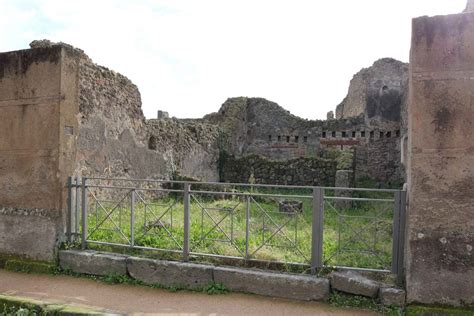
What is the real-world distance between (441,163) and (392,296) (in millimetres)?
1472

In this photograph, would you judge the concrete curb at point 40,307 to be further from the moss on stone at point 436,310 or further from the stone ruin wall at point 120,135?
the stone ruin wall at point 120,135

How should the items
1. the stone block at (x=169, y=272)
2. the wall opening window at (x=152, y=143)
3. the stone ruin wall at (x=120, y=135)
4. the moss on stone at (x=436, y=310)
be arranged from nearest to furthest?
the moss on stone at (x=436, y=310) < the stone block at (x=169, y=272) < the stone ruin wall at (x=120, y=135) < the wall opening window at (x=152, y=143)

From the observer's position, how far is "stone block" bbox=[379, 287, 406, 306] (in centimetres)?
384

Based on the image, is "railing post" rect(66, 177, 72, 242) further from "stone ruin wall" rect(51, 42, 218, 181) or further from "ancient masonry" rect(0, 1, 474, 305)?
"stone ruin wall" rect(51, 42, 218, 181)

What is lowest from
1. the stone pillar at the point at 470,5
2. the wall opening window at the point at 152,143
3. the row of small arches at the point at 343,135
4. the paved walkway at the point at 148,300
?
the paved walkway at the point at 148,300

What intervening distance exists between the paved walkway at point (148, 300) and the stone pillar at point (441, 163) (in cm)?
85

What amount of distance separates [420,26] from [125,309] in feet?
14.2

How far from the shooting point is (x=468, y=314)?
3.58m

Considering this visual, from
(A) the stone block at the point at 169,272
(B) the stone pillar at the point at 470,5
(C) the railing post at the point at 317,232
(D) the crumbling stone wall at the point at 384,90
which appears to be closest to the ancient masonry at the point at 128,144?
(C) the railing post at the point at 317,232

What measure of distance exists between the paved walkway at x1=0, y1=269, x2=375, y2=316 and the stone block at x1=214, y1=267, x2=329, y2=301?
3.1 inches

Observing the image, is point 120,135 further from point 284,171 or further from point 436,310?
point 436,310

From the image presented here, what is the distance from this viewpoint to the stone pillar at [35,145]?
507 cm

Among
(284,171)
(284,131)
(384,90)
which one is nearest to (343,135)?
(384,90)

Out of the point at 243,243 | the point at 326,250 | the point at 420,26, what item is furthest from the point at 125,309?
the point at 420,26
